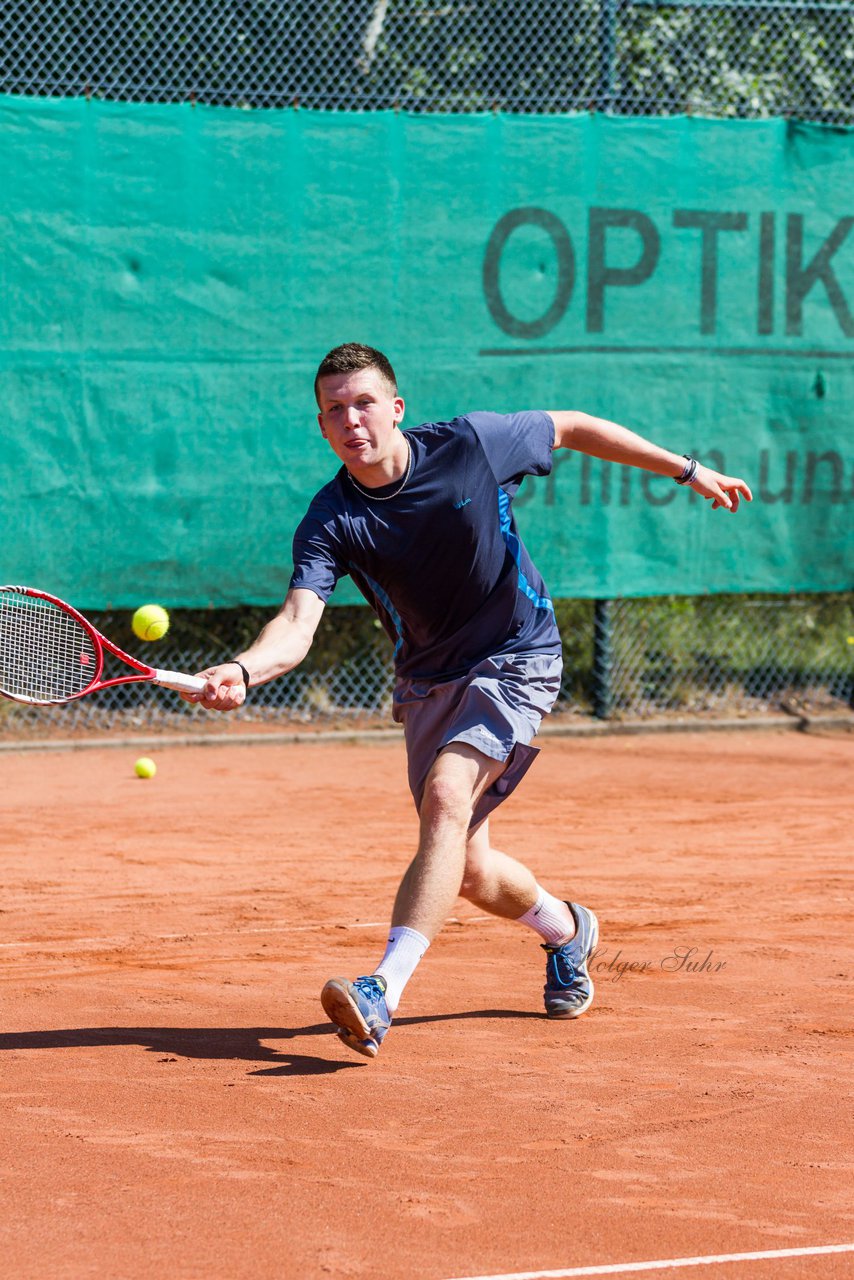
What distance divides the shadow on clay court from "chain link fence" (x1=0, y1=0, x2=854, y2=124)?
5634 millimetres

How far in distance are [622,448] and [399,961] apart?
4.60 feet

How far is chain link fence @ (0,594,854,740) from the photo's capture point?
880 cm

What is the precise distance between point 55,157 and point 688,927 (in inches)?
201

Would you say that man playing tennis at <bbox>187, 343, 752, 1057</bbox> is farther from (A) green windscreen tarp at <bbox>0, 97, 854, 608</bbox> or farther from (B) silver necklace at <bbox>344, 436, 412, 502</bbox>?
(A) green windscreen tarp at <bbox>0, 97, 854, 608</bbox>

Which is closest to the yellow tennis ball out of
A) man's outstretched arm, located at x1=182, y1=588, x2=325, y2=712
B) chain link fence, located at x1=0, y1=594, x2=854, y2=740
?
man's outstretched arm, located at x1=182, y1=588, x2=325, y2=712

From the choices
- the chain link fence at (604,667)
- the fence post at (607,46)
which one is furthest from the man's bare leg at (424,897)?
the fence post at (607,46)

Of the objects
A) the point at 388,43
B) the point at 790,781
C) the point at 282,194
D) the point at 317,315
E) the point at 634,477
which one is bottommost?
the point at 790,781

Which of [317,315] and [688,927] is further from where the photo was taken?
[317,315]

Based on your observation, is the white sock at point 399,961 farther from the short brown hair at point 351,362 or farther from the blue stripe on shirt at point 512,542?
the short brown hair at point 351,362

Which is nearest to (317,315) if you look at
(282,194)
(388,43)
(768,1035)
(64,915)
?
(282,194)

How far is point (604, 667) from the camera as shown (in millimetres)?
9219

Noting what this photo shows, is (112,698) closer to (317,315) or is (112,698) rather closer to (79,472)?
(79,472)

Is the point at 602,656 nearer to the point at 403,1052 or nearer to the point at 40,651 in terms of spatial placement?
the point at 40,651

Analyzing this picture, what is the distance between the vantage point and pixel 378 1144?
342 cm
